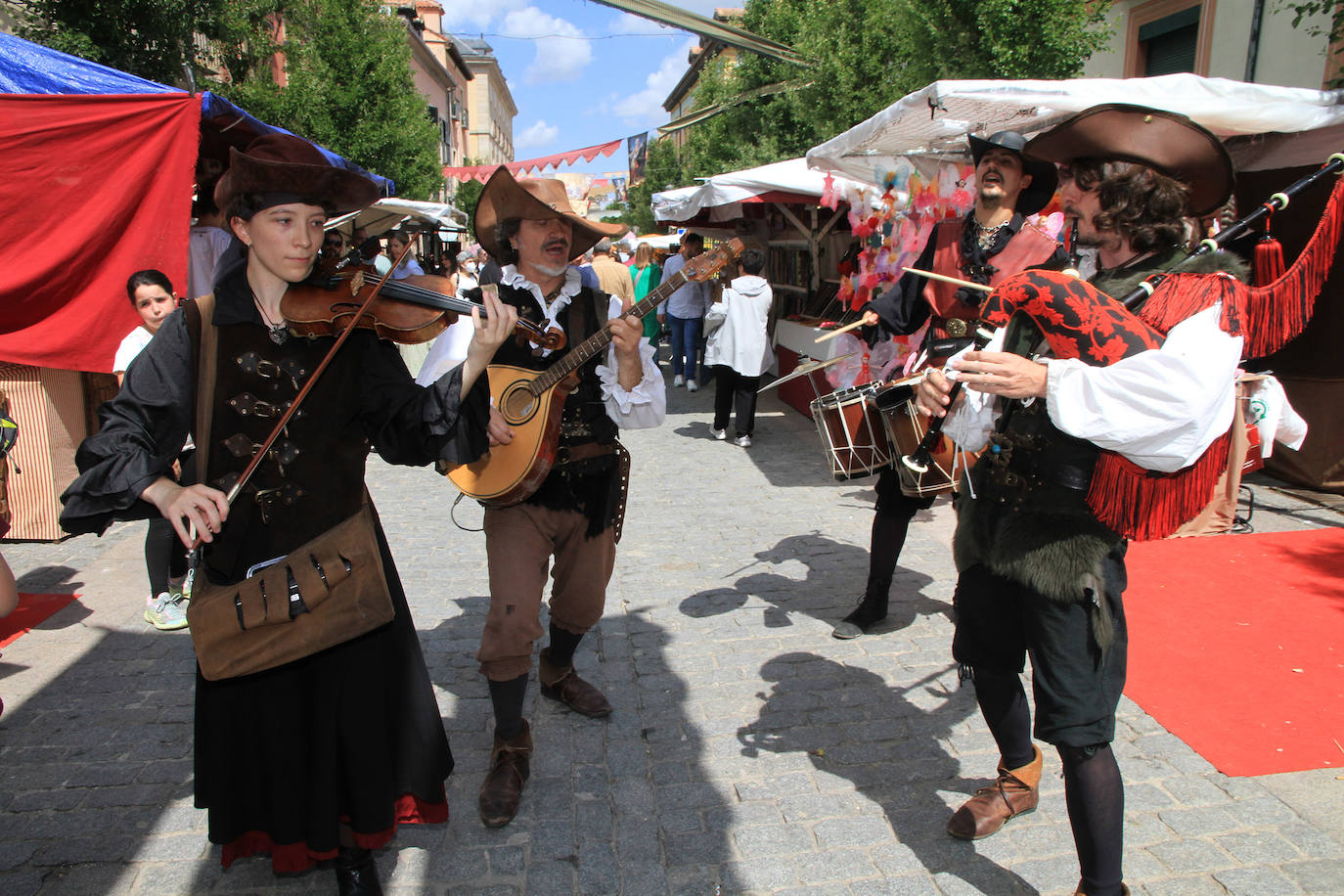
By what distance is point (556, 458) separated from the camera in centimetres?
290

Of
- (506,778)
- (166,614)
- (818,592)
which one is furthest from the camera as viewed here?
(818,592)

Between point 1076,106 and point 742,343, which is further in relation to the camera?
point 742,343

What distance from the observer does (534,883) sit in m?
2.46

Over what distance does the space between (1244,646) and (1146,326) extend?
275 centimetres

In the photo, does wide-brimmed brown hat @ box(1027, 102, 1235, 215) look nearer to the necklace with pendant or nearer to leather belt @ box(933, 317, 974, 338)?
leather belt @ box(933, 317, 974, 338)

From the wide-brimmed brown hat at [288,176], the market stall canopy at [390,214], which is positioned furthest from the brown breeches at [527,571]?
the market stall canopy at [390,214]

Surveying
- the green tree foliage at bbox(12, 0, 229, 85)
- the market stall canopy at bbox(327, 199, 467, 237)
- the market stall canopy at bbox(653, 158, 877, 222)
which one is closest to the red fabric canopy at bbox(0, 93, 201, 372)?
the green tree foliage at bbox(12, 0, 229, 85)

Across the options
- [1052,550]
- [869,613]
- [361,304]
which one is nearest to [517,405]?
[361,304]

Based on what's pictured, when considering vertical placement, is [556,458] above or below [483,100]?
below

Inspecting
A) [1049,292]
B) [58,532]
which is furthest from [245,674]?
[58,532]

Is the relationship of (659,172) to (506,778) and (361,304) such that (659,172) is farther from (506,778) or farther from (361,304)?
(361,304)

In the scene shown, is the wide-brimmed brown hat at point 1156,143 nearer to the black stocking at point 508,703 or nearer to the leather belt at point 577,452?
the leather belt at point 577,452

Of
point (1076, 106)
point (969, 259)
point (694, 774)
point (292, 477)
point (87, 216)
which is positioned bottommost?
point (694, 774)

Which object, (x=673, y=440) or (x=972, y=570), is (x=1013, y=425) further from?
(x=673, y=440)
